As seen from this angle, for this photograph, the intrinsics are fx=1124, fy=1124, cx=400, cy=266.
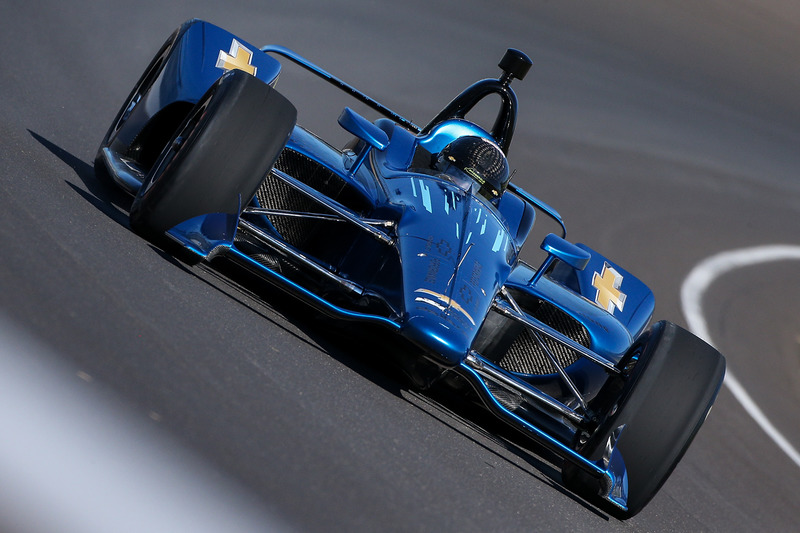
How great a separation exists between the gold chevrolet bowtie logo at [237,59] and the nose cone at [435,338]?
225cm

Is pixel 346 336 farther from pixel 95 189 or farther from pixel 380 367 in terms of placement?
pixel 95 189

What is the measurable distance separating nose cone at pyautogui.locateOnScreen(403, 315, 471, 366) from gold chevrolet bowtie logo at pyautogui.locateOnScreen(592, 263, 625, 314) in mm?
2399

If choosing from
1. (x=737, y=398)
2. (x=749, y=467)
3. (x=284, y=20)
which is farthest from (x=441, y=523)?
(x=284, y=20)

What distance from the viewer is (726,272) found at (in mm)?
12617

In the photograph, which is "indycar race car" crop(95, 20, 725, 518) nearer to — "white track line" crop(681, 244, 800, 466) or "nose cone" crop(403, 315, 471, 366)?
"nose cone" crop(403, 315, 471, 366)

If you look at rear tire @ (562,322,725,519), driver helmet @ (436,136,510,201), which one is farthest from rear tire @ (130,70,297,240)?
rear tire @ (562,322,725,519)

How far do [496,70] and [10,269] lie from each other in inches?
507

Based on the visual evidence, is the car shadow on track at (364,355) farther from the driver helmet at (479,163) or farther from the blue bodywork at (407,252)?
the driver helmet at (479,163)

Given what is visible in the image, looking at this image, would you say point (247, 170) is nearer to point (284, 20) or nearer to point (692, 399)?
point (692, 399)

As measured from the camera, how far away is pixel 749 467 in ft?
24.0

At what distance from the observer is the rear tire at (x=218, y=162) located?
4.73 m

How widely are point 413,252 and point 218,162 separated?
36.8 inches

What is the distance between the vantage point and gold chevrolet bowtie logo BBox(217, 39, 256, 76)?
6.17 meters

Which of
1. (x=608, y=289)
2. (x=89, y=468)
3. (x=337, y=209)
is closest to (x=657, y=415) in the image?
(x=337, y=209)
